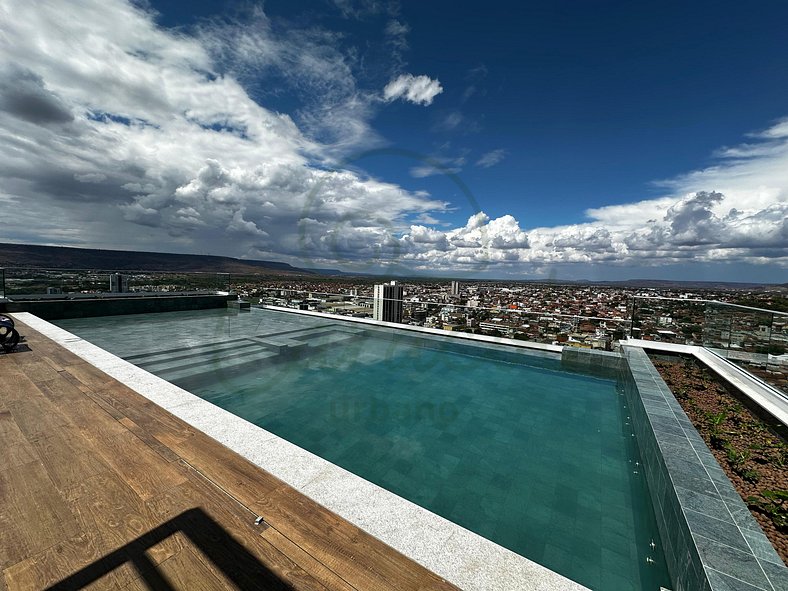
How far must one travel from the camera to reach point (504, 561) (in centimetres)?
116

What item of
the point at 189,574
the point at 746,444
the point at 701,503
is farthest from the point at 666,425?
the point at 189,574

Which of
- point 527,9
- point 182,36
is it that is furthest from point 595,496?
point 182,36

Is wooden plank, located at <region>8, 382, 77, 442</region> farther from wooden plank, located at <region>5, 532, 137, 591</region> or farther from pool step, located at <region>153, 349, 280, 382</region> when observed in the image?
pool step, located at <region>153, 349, 280, 382</region>

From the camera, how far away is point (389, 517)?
135cm

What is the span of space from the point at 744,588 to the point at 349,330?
662 centimetres

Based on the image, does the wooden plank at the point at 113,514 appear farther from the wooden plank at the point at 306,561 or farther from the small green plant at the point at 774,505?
the small green plant at the point at 774,505

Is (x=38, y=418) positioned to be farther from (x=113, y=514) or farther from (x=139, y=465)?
(x=113, y=514)

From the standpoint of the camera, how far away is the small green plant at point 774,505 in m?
1.53

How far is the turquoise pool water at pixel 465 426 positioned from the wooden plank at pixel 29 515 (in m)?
1.49

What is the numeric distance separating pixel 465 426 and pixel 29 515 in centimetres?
289

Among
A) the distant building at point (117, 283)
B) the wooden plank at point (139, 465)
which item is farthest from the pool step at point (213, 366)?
the distant building at point (117, 283)

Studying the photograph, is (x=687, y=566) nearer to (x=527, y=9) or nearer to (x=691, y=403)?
(x=691, y=403)

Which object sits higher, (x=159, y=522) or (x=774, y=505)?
(x=159, y=522)

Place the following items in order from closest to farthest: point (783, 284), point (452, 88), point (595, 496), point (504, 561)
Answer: point (504, 561)
point (595, 496)
point (783, 284)
point (452, 88)
